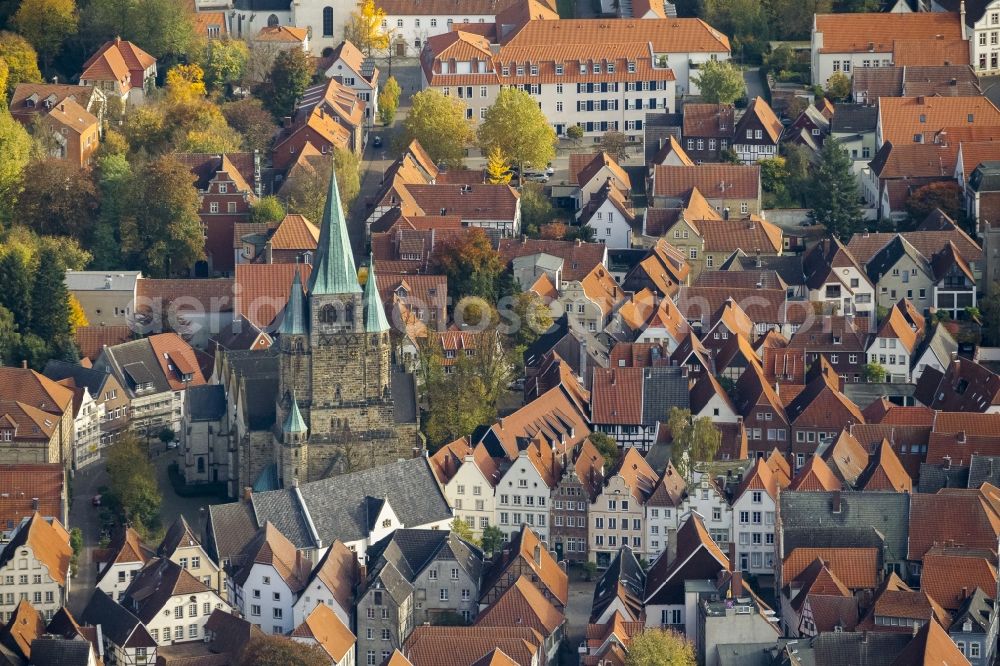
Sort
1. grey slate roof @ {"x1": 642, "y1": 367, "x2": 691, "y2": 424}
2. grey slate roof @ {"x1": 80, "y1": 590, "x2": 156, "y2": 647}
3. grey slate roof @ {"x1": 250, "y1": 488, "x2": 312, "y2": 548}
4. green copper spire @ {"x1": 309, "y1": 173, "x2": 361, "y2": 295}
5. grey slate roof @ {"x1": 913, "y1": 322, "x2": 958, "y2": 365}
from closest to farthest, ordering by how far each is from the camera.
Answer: grey slate roof @ {"x1": 80, "y1": 590, "x2": 156, "y2": 647} < grey slate roof @ {"x1": 250, "y1": 488, "x2": 312, "y2": 548} < green copper spire @ {"x1": 309, "y1": 173, "x2": 361, "y2": 295} < grey slate roof @ {"x1": 642, "y1": 367, "x2": 691, "y2": 424} < grey slate roof @ {"x1": 913, "y1": 322, "x2": 958, "y2": 365}

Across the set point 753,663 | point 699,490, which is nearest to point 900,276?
point 699,490

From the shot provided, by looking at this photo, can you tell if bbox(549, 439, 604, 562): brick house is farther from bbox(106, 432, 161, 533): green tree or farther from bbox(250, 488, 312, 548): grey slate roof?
bbox(106, 432, 161, 533): green tree

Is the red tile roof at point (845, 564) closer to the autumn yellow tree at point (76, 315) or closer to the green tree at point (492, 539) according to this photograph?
the green tree at point (492, 539)

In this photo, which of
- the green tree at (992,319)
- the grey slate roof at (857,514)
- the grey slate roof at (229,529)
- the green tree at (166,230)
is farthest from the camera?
the green tree at (166,230)

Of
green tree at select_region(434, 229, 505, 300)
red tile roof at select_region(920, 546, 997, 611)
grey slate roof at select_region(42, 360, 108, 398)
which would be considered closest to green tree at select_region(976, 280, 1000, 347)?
grey slate roof at select_region(42, 360, 108, 398)

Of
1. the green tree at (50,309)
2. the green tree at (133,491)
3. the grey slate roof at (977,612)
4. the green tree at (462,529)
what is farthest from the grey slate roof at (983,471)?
the green tree at (50,309)

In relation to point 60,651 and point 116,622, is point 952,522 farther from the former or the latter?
point 60,651
